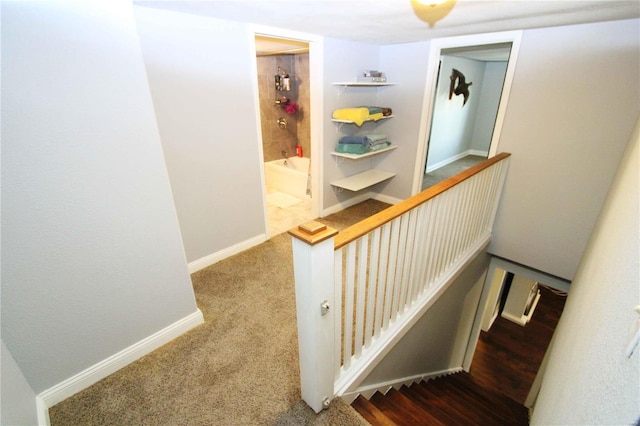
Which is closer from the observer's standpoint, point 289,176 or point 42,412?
point 42,412

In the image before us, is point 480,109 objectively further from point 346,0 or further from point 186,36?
point 186,36

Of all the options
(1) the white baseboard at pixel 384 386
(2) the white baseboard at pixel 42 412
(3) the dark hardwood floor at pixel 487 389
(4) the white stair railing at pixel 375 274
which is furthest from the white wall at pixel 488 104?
(2) the white baseboard at pixel 42 412

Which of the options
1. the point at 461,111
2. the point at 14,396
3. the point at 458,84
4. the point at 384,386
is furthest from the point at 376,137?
the point at 461,111

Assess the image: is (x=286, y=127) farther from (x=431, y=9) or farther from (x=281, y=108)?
(x=431, y=9)

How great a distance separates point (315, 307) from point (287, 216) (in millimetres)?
2516

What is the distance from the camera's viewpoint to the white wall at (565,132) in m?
2.19

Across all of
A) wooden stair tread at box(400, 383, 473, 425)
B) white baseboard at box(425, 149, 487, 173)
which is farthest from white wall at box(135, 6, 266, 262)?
white baseboard at box(425, 149, 487, 173)

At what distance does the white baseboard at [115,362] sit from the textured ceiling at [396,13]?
2.02 m

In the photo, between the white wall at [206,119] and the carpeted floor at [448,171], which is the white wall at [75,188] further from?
the carpeted floor at [448,171]

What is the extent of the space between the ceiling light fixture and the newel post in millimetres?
1530

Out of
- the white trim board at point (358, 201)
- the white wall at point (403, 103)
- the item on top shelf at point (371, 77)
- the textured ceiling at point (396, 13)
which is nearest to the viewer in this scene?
the textured ceiling at point (396, 13)

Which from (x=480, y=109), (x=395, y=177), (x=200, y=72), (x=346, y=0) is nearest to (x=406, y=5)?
(x=346, y=0)

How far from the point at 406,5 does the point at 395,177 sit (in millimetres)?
2277

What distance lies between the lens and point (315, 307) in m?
1.15
